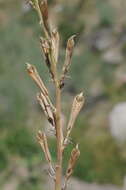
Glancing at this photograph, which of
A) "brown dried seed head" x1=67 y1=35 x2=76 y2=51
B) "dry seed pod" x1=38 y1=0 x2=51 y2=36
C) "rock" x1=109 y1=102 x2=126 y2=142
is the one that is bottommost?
"rock" x1=109 y1=102 x2=126 y2=142

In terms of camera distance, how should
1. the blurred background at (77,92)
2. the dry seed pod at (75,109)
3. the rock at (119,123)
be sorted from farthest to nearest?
the rock at (119,123) < the blurred background at (77,92) < the dry seed pod at (75,109)

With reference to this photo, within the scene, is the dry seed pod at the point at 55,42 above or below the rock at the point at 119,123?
above

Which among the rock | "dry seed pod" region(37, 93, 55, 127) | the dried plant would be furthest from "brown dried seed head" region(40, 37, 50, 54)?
the rock

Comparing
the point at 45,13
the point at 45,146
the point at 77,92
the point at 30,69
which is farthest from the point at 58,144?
the point at 77,92

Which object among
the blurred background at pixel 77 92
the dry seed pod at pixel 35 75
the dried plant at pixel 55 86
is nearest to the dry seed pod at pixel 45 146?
Answer: the dried plant at pixel 55 86

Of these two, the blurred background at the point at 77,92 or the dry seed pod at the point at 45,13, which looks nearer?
the dry seed pod at the point at 45,13

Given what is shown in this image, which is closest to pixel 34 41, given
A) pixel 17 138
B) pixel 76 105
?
pixel 17 138

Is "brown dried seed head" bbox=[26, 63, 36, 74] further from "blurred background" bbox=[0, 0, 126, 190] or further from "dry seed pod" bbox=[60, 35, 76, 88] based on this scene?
"blurred background" bbox=[0, 0, 126, 190]

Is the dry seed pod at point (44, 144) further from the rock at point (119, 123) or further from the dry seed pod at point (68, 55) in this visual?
the rock at point (119, 123)
